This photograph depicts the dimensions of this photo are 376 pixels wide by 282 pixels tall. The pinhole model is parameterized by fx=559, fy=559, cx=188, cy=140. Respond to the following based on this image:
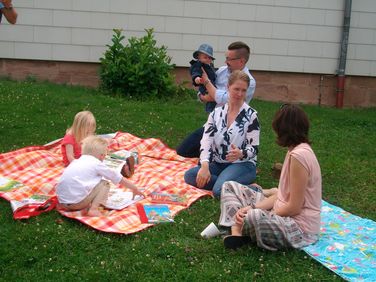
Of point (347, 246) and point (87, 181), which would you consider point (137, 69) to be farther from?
point (347, 246)

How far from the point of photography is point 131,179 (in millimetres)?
6230

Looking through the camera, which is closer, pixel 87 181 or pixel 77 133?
pixel 87 181

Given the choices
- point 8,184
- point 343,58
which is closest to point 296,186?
point 8,184

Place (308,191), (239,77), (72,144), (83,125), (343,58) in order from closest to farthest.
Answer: (308,191) → (239,77) → (83,125) → (72,144) → (343,58)

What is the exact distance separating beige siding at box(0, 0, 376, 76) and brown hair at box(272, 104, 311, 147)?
6.68 meters

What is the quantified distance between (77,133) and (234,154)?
5.79 ft

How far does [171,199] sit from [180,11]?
Answer: 5990 mm

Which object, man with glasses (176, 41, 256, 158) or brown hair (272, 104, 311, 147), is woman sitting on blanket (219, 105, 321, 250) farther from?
man with glasses (176, 41, 256, 158)

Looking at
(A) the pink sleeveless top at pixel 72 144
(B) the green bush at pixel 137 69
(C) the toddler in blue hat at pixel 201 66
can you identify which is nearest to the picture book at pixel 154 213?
(A) the pink sleeveless top at pixel 72 144

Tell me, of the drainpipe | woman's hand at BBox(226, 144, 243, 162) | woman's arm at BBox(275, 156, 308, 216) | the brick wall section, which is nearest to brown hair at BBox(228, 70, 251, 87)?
woman's hand at BBox(226, 144, 243, 162)

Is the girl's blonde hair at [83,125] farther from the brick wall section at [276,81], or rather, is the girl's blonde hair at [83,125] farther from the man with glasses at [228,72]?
the brick wall section at [276,81]

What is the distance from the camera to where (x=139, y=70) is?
988 centimetres

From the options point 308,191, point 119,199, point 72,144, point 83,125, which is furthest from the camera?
point 72,144

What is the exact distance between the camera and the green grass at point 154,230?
3924 millimetres
